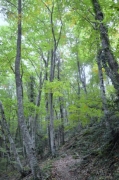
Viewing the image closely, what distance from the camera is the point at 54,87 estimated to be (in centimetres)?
1166

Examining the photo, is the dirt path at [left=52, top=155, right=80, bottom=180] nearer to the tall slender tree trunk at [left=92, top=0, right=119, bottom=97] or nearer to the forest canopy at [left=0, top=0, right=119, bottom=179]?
the forest canopy at [left=0, top=0, right=119, bottom=179]

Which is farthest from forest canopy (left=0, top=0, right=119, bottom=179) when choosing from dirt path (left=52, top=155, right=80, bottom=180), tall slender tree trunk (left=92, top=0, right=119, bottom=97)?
dirt path (left=52, top=155, right=80, bottom=180)

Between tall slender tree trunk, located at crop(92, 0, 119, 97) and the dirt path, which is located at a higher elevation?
tall slender tree trunk, located at crop(92, 0, 119, 97)

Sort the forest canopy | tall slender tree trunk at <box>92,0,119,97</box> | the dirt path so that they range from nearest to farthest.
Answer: tall slender tree trunk at <box>92,0,119,97</box>, the forest canopy, the dirt path

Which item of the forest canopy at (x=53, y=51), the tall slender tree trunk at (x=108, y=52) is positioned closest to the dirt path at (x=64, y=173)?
the forest canopy at (x=53, y=51)

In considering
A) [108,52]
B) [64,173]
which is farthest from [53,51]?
[64,173]

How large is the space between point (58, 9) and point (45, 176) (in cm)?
1016

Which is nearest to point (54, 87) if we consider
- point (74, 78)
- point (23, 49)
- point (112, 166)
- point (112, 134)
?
point (23, 49)

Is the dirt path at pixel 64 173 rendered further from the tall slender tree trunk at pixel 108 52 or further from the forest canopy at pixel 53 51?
the tall slender tree trunk at pixel 108 52

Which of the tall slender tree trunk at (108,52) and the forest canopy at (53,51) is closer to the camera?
the tall slender tree trunk at (108,52)

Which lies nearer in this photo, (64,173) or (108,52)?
(108,52)

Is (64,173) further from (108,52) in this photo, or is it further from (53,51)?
(53,51)

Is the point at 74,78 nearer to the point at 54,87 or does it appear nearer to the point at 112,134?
the point at 54,87

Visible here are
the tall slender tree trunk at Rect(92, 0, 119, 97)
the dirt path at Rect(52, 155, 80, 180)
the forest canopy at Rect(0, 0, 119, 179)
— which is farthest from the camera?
the dirt path at Rect(52, 155, 80, 180)
